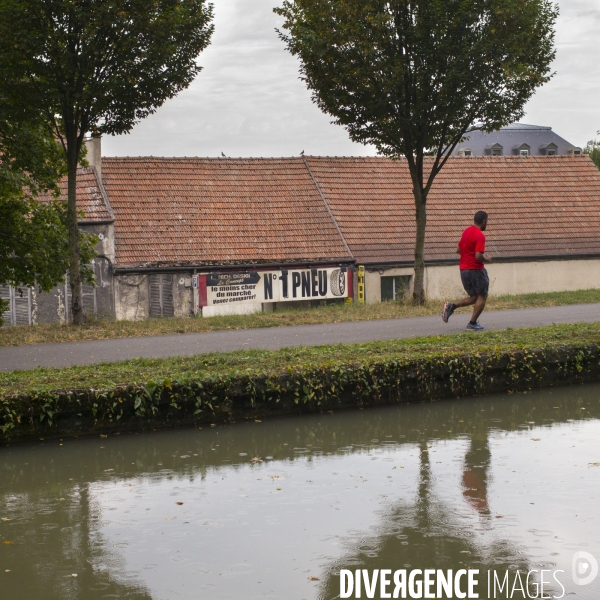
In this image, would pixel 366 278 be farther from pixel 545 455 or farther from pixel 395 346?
pixel 545 455

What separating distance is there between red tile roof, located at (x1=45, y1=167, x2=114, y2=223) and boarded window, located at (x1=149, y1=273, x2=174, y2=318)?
2.64 m

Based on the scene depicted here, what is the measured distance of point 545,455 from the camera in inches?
292

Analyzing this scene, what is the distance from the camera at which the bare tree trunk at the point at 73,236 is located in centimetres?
2047

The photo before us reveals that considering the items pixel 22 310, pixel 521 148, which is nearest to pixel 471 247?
pixel 22 310

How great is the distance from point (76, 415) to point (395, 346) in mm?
4374

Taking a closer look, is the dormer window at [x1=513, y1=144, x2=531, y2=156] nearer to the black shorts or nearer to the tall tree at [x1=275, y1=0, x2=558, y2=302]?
the tall tree at [x1=275, y1=0, x2=558, y2=302]

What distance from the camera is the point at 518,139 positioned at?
344 feet

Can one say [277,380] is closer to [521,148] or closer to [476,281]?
[476,281]

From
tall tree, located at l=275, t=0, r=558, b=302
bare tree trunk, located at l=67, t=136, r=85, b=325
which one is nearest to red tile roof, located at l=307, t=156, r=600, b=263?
tall tree, located at l=275, t=0, r=558, b=302

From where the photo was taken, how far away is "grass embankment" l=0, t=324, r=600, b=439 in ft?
27.4

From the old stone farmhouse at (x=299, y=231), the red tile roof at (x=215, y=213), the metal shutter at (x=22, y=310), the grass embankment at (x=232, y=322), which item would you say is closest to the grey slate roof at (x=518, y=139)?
the old stone farmhouse at (x=299, y=231)

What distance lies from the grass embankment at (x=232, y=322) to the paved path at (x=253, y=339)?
891 mm

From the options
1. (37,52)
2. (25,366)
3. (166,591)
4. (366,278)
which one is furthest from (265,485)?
(366,278)

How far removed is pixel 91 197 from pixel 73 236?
1183 centimetres
